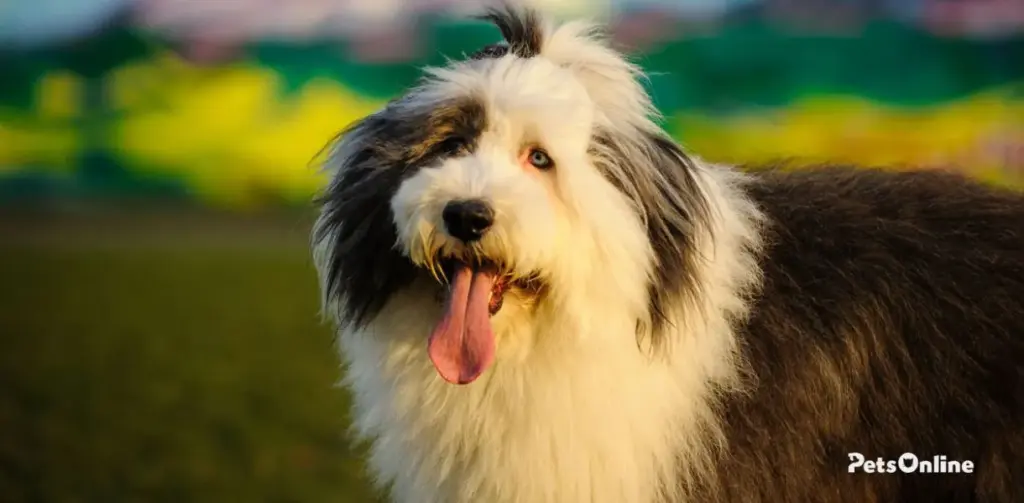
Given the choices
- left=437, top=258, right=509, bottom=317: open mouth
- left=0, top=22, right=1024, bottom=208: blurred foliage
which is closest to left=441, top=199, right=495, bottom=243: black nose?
left=437, top=258, right=509, bottom=317: open mouth

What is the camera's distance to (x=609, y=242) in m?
3.03

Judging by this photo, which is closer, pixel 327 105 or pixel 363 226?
pixel 363 226

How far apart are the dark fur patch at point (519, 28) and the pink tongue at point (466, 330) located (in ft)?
2.39

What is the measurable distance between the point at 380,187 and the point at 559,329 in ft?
2.10

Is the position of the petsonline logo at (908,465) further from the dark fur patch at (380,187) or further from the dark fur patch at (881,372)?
the dark fur patch at (380,187)

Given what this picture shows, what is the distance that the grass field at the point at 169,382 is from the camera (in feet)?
21.8

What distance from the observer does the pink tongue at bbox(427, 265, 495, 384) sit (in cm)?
303

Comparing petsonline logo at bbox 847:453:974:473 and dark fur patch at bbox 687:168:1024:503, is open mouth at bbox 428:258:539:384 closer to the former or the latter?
dark fur patch at bbox 687:168:1024:503

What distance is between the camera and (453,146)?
3166 millimetres

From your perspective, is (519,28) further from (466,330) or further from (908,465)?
(908,465)

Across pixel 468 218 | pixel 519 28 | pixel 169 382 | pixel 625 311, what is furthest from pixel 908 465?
pixel 169 382

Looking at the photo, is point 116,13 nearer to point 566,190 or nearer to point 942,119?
point 942,119

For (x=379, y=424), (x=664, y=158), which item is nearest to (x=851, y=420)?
(x=664, y=158)

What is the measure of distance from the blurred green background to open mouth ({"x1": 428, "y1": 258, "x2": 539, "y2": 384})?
337 centimetres
